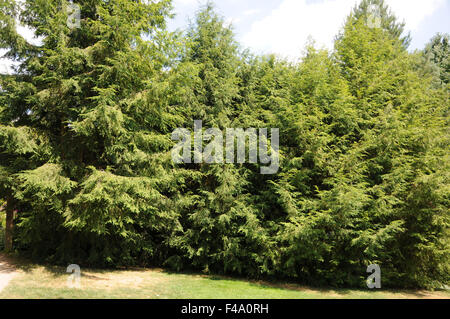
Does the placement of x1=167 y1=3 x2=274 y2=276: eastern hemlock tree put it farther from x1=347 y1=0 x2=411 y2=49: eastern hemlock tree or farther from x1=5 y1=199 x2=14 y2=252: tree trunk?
x1=347 y1=0 x2=411 y2=49: eastern hemlock tree

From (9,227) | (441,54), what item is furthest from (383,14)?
(9,227)

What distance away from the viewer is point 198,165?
1080cm

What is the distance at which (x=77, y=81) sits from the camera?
8.27 metres

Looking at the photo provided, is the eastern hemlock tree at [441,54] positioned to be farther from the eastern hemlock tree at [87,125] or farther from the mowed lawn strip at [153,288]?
the eastern hemlock tree at [87,125]

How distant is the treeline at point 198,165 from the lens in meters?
8.29

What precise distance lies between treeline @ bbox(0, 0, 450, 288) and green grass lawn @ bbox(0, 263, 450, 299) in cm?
60

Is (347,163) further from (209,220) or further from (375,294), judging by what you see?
(209,220)

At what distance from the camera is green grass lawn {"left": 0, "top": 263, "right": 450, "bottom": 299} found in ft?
21.4

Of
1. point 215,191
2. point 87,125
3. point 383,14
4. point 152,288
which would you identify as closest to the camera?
point 152,288

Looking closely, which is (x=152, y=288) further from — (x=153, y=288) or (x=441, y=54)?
(x=441, y=54)

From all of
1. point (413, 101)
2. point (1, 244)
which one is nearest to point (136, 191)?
point (1, 244)

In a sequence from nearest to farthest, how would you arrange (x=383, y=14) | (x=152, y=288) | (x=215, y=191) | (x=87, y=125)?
(x=152, y=288), (x=87, y=125), (x=215, y=191), (x=383, y=14)

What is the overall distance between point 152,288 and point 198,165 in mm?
→ 4644

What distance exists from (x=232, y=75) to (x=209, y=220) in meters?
5.61
